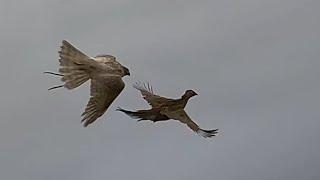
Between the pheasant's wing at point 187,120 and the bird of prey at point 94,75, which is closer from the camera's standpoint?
the bird of prey at point 94,75

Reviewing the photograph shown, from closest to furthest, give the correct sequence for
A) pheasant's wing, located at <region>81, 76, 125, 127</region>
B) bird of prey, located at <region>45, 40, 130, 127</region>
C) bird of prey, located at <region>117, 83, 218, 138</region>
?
bird of prey, located at <region>45, 40, 130, 127</region>
pheasant's wing, located at <region>81, 76, 125, 127</region>
bird of prey, located at <region>117, 83, 218, 138</region>

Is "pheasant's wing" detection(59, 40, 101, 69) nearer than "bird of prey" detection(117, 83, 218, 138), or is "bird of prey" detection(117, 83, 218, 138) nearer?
"pheasant's wing" detection(59, 40, 101, 69)

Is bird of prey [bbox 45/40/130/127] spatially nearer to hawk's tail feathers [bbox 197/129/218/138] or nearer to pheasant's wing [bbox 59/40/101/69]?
pheasant's wing [bbox 59/40/101/69]

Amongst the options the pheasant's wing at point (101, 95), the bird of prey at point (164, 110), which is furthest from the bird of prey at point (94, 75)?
the bird of prey at point (164, 110)

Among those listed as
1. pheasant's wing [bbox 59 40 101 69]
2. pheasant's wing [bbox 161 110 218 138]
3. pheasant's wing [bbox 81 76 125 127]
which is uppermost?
pheasant's wing [bbox 161 110 218 138]

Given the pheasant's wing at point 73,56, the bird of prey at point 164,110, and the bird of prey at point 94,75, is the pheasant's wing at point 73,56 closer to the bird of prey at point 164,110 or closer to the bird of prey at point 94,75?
the bird of prey at point 94,75

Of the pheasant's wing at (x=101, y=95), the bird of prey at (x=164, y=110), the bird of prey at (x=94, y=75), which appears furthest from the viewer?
the bird of prey at (x=164, y=110)

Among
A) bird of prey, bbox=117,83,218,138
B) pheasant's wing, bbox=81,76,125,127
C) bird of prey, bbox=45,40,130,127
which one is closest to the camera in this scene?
bird of prey, bbox=45,40,130,127

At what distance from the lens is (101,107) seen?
3.28 m

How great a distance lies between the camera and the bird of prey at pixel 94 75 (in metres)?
3.10

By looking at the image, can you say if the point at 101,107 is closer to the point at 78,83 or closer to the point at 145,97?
the point at 78,83

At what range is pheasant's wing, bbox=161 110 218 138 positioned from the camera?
3.69 metres

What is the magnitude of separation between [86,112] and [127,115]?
0.46 metres

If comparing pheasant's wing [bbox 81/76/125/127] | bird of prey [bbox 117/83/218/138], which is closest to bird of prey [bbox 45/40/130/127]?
pheasant's wing [bbox 81/76/125/127]
